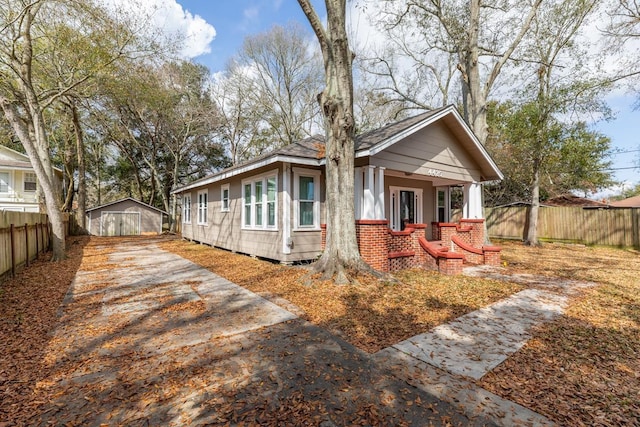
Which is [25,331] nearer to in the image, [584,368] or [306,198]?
[306,198]

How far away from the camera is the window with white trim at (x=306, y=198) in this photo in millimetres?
8359

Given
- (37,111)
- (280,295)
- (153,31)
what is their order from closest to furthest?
1. (280,295)
2. (37,111)
3. (153,31)

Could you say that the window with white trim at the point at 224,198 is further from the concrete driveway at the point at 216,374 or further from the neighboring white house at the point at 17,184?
the neighboring white house at the point at 17,184

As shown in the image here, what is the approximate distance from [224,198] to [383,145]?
732 centimetres

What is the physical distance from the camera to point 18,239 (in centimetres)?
749

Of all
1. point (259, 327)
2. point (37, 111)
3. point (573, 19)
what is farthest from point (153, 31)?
point (573, 19)

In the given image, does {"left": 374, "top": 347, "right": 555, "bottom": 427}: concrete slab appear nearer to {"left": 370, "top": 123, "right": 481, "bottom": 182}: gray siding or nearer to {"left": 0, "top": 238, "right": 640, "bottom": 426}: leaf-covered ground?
{"left": 0, "top": 238, "right": 640, "bottom": 426}: leaf-covered ground

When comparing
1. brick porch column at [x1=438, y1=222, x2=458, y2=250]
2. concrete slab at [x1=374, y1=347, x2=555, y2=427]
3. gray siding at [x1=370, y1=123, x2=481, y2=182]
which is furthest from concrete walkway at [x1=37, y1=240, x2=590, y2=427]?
brick porch column at [x1=438, y1=222, x2=458, y2=250]

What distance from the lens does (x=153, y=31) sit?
11812 millimetres

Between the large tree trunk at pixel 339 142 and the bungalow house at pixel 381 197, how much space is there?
0.92 meters

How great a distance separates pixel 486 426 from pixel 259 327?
8.88 feet

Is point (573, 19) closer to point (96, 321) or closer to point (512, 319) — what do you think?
point (512, 319)

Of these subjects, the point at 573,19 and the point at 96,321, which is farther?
the point at 573,19

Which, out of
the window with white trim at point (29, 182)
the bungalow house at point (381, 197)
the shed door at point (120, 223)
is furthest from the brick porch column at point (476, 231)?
the window with white trim at point (29, 182)
